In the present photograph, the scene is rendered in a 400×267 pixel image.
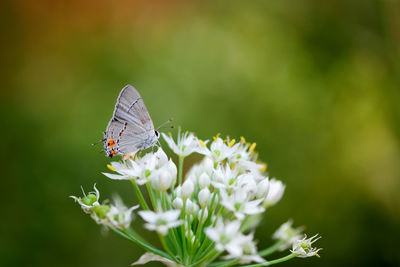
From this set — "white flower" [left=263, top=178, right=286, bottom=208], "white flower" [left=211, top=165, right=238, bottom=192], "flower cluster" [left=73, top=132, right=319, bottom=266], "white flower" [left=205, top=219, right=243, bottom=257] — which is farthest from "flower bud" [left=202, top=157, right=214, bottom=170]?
"white flower" [left=205, top=219, right=243, bottom=257]

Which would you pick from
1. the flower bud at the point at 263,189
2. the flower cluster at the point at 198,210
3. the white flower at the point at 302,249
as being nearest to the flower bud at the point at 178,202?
the flower cluster at the point at 198,210

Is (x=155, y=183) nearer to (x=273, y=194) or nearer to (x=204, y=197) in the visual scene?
(x=204, y=197)

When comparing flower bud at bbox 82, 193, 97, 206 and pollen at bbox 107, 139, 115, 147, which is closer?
flower bud at bbox 82, 193, 97, 206

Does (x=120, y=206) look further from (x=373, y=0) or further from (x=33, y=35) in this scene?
(x=373, y=0)

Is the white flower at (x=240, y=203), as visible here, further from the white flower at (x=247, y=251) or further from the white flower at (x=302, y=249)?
the white flower at (x=302, y=249)

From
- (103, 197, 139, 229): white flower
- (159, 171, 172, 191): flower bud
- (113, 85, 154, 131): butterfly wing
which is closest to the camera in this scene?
(103, 197, 139, 229): white flower

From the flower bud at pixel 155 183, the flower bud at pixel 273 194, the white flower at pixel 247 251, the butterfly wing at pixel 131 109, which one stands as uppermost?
the butterfly wing at pixel 131 109

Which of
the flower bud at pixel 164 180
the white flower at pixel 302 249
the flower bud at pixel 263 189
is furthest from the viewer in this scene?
the flower bud at pixel 263 189

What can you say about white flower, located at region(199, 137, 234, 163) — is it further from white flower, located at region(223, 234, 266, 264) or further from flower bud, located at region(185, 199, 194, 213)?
white flower, located at region(223, 234, 266, 264)
